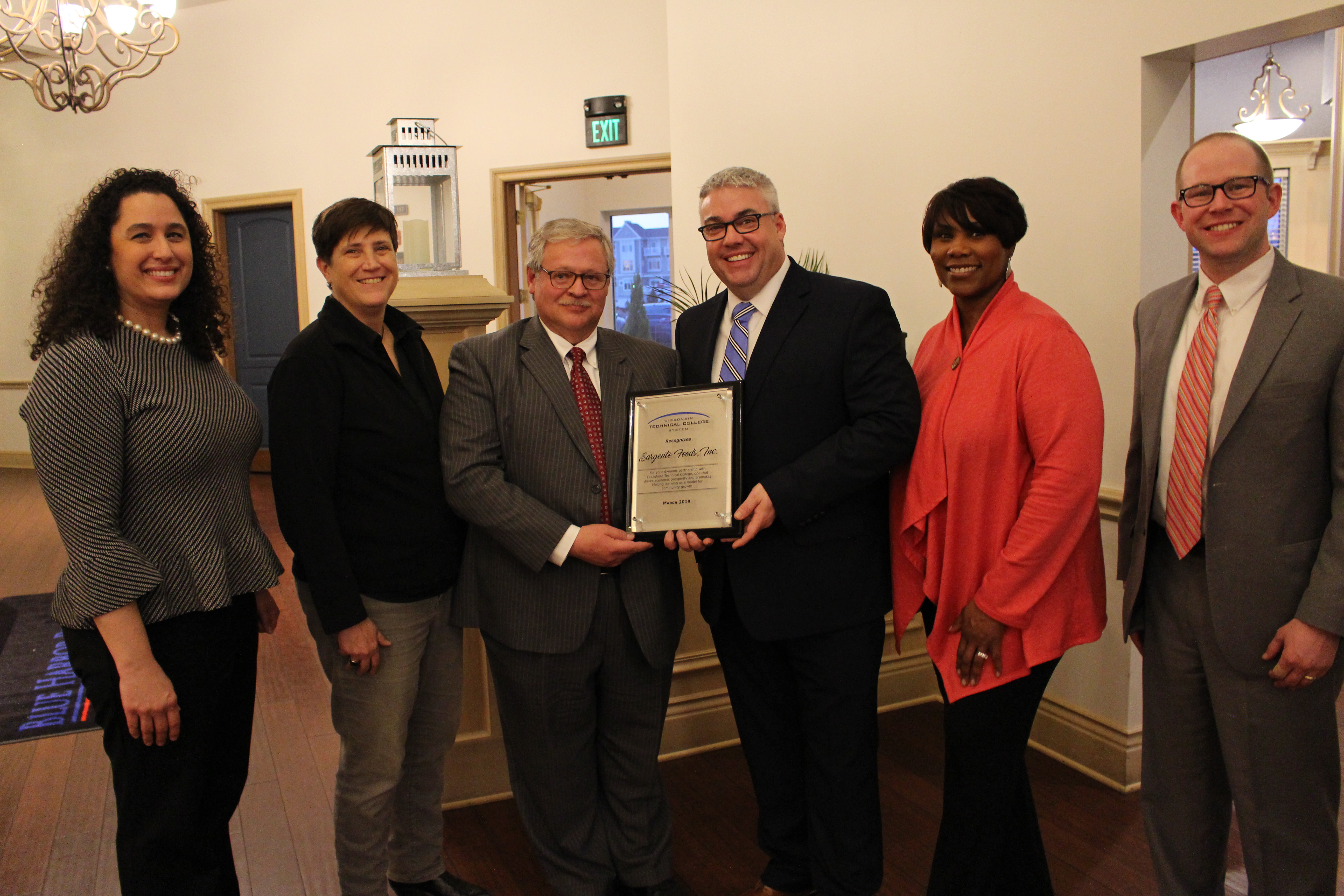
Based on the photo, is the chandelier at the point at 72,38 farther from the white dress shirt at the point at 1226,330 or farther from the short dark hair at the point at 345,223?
the white dress shirt at the point at 1226,330

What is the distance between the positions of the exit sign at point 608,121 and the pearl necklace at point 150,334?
4.98 metres

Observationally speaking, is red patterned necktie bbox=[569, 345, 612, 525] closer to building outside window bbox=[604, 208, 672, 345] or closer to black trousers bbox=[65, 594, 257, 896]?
black trousers bbox=[65, 594, 257, 896]

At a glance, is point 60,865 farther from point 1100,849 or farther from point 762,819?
point 1100,849

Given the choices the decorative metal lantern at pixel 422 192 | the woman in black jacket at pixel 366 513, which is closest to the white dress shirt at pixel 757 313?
the woman in black jacket at pixel 366 513

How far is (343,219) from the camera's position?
1829mm

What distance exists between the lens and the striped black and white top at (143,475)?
1447 millimetres

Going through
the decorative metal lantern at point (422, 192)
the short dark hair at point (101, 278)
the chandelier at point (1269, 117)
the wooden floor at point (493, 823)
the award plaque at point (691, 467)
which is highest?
the chandelier at point (1269, 117)

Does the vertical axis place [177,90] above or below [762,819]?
above

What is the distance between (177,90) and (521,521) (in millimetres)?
7461

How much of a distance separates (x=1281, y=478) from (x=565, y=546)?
4.20 feet

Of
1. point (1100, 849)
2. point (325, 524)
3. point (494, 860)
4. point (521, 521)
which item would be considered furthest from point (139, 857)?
point (1100, 849)

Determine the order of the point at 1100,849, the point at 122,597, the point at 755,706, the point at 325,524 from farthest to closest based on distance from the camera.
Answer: the point at 1100,849 → the point at 755,706 → the point at 325,524 → the point at 122,597

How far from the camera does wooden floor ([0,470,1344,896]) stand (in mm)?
2291

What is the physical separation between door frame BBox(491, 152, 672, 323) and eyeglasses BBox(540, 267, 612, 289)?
14.5 ft
